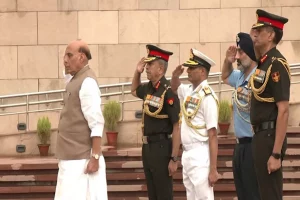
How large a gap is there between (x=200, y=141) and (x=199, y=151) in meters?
0.10

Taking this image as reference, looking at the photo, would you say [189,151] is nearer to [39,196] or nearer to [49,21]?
[39,196]

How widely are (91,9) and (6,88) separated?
217cm

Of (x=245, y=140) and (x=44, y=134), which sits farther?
(x=44, y=134)

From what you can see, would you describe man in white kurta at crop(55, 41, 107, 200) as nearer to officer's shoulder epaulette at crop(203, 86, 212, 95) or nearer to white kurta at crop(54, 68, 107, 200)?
white kurta at crop(54, 68, 107, 200)

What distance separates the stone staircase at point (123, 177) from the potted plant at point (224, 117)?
57.6 inches

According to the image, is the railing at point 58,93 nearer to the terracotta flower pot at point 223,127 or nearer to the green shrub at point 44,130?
the green shrub at point 44,130

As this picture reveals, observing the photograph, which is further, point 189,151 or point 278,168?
point 189,151

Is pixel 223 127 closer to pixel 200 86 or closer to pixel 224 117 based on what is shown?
pixel 224 117

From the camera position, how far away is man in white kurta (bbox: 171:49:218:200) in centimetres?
744

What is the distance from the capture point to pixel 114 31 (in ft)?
47.9

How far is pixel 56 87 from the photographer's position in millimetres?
14602

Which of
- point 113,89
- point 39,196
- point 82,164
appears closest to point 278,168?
point 82,164

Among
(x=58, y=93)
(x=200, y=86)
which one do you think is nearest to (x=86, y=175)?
(x=200, y=86)

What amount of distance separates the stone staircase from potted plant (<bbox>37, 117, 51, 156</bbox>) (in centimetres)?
182
